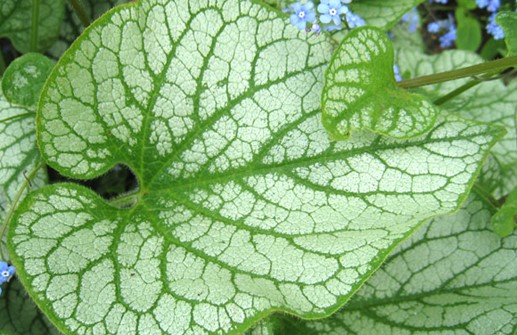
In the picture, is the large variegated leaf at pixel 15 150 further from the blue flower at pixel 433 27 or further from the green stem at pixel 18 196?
the blue flower at pixel 433 27

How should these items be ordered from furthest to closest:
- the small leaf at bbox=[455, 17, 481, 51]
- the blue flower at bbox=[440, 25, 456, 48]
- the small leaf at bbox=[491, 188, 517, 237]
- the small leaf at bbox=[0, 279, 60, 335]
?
the blue flower at bbox=[440, 25, 456, 48] < the small leaf at bbox=[455, 17, 481, 51] < the small leaf at bbox=[0, 279, 60, 335] < the small leaf at bbox=[491, 188, 517, 237]

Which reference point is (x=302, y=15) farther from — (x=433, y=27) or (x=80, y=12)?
(x=433, y=27)

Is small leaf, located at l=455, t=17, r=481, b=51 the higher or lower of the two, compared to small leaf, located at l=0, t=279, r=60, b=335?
higher

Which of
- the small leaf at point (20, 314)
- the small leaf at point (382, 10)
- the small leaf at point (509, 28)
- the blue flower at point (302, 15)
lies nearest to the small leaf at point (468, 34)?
the small leaf at point (382, 10)

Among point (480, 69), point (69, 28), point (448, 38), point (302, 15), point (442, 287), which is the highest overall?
point (69, 28)

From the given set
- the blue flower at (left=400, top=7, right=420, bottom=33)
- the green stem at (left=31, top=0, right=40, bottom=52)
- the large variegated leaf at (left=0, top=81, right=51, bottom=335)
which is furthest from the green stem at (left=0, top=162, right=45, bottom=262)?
the blue flower at (left=400, top=7, right=420, bottom=33)

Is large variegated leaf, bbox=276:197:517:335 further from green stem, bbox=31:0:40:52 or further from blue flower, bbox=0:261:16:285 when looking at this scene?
green stem, bbox=31:0:40:52

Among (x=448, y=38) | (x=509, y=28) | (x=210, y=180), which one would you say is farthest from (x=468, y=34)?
(x=210, y=180)
